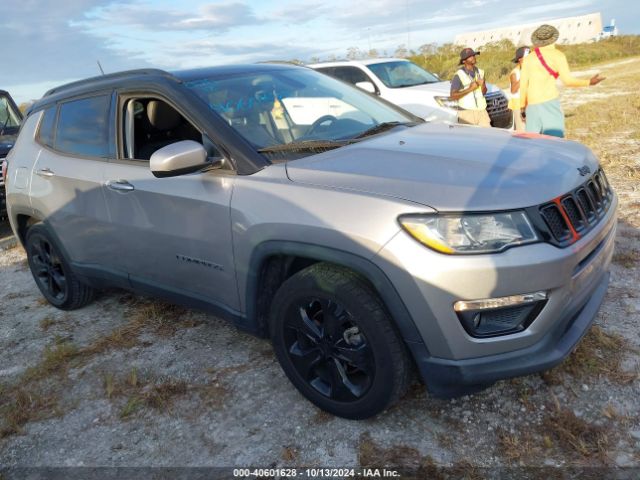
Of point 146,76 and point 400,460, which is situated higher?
point 146,76

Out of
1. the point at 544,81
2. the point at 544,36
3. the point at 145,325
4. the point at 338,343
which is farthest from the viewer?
the point at 544,81

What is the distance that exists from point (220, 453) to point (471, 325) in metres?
1.32

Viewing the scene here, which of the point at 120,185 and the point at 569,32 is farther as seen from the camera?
the point at 569,32

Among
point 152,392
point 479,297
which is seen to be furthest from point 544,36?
point 152,392

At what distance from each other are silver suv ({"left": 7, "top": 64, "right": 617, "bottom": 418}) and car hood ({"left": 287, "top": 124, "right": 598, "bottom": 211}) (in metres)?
0.01

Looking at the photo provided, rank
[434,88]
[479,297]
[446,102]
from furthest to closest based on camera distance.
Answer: [434,88] → [446,102] → [479,297]

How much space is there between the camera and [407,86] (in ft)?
31.2

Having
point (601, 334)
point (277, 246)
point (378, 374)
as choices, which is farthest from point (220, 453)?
point (601, 334)

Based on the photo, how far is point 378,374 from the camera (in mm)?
2375

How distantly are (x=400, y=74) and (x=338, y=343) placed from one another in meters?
8.25

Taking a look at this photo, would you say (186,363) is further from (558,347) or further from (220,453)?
(558,347)

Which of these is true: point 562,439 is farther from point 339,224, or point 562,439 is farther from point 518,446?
point 339,224

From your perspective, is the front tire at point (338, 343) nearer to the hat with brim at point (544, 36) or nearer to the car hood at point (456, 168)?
the car hood at point (456, 168)

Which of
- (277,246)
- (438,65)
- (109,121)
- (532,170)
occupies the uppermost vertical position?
(109,121)
